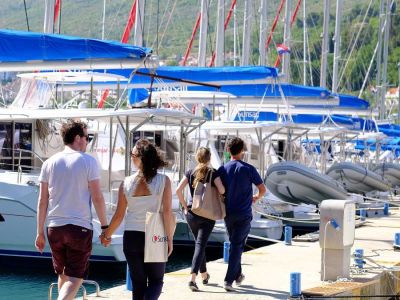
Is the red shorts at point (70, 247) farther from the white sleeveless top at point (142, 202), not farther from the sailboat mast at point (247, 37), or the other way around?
the sailboat mast at point (247, 37)

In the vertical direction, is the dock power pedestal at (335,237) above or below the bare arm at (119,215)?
below

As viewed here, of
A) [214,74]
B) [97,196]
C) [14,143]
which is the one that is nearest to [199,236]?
[97,196]

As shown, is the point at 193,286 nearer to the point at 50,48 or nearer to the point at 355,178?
the point at 50,48

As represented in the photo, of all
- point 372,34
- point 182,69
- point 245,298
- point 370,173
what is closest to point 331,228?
point 245,298

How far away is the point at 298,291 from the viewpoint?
35.0 ft

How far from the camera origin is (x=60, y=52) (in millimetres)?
15898

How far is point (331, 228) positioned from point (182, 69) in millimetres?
11506

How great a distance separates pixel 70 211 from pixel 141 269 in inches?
31.8

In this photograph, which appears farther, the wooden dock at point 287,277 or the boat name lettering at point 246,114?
the boat name lettering at point 246,114

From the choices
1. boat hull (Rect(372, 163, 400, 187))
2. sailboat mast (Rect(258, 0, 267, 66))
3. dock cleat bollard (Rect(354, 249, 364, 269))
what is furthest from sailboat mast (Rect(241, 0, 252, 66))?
dock cleat bollard (Rect(354, 249, 364, 269))

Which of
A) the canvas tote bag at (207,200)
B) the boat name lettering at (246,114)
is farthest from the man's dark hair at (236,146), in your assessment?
the boat name lettering at (246,114)

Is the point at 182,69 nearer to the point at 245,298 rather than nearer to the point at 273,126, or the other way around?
the point at 273,126

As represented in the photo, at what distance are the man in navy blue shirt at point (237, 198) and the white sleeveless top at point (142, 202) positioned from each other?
8.58 ft

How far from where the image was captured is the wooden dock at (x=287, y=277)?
11008 mm
